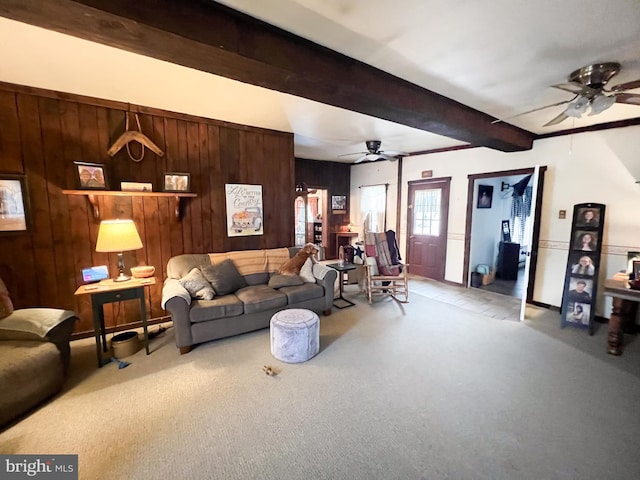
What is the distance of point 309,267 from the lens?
382 cm

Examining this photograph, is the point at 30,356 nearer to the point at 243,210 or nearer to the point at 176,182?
the point at 176,182

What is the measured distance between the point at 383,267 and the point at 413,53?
3.21 metres

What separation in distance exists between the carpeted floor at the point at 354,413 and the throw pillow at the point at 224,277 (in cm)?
59

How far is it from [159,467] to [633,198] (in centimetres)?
538

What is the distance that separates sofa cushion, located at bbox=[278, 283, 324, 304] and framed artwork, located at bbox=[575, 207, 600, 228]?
11.1ft

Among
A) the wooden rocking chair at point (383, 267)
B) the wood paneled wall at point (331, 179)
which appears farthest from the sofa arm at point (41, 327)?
the wood paneled wall at point (331, 179)

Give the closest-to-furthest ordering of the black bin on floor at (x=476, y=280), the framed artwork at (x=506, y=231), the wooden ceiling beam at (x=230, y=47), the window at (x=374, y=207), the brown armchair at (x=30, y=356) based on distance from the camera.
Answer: the wooden ceiling beam at (x=230, y=47)
the brown armchair at (x=30, y=356)
the black bin on floor at (x=476, y=280)
the framed artwork at (x=506, y=231)
the window at (x=374, y=207)

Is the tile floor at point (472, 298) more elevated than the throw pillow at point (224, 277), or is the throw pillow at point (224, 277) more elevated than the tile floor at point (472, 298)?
the throw pillow at point (224, 277)

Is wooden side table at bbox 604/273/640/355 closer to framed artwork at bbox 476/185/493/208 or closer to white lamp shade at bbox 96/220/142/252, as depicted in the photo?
framed artwork at bbox 476/185/493/208

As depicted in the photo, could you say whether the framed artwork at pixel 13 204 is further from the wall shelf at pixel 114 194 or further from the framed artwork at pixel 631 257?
the framed artwork at pixel 631 257

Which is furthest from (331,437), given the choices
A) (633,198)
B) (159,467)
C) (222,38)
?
(633,198)

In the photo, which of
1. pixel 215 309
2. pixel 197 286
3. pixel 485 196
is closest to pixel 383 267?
pixel 485 196

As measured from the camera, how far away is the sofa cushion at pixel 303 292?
11.0 ft

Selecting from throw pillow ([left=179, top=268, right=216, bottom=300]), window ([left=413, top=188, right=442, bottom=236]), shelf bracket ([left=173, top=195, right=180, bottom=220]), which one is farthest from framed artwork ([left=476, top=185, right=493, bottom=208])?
shelf bracket ([left=173, top=195, right=180, bottom=220])
